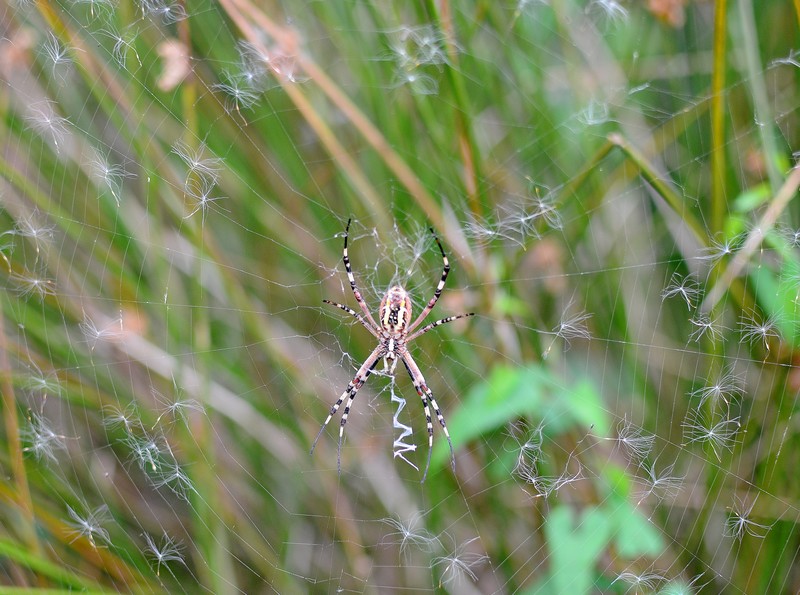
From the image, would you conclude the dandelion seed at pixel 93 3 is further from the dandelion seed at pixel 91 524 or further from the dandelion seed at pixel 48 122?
the dandelion seed at pixel 91 524

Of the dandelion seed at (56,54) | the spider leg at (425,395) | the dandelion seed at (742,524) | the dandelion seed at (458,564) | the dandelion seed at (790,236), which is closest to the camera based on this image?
the dandelion seed at (790,236)

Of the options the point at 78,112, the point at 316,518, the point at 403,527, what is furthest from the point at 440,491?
the point at 78,112

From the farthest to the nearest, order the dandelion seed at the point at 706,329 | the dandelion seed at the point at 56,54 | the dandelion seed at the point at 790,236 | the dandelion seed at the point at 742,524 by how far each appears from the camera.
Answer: the dandelion seed at the point at 56,54, the dandelion seed at the point at 742,524, the dandelion seed at the point at 706,329, the dandelion seed at the point at 790,236

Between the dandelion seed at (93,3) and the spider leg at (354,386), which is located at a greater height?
the dandelion seed at (93,3)

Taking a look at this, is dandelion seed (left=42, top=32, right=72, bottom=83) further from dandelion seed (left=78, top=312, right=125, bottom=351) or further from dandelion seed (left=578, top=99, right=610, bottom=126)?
dandelion seed (left=578, top=99, right=610, bottom=126)

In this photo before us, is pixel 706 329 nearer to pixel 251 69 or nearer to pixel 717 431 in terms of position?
pixel 717 431

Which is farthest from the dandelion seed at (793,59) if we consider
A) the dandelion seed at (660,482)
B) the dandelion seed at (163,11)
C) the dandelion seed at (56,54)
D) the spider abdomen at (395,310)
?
the dandelion seed at (56,54)

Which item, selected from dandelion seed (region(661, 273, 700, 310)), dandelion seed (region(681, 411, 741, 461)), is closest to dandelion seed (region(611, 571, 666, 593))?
dandelion seed (region(681, 411, 741, 461))
